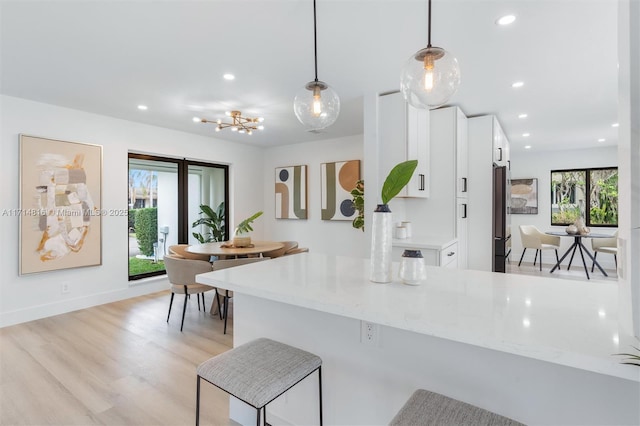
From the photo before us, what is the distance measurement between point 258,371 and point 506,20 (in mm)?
2453

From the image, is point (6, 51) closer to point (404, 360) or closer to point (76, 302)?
point (76, 302)

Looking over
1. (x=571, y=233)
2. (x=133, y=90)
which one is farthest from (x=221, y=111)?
(x=571, y=233)

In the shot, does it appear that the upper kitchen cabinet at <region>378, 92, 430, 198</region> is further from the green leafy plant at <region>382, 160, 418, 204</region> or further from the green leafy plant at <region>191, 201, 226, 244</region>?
the green leafy plant at <region>191, 201, 226, 244</region>

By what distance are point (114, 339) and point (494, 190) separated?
14.6 ft

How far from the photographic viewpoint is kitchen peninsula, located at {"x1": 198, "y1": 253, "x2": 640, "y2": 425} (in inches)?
35.2

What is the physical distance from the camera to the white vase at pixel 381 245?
1.41 m

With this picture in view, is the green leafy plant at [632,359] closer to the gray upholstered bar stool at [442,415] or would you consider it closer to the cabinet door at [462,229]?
the gray upholstered bar stool at [442,415]

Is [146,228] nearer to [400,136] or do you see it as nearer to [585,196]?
[400,136]

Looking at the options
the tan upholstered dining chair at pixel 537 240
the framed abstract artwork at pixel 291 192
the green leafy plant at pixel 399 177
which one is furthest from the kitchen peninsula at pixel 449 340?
the tan upholstered dining chair at pixel 537 240

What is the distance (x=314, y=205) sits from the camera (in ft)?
19.1

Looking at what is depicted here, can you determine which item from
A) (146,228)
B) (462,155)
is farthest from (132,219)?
(462,155)

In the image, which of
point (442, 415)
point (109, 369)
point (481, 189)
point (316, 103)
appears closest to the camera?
point (442, 415)

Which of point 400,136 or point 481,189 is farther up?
point 400,136

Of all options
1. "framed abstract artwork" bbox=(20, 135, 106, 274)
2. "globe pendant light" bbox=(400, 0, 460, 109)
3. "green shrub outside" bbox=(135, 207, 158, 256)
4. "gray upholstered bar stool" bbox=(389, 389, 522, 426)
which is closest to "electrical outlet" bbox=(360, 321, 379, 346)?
"gray upholstered bar stool" bbox=(389, 389, 522, 426)
